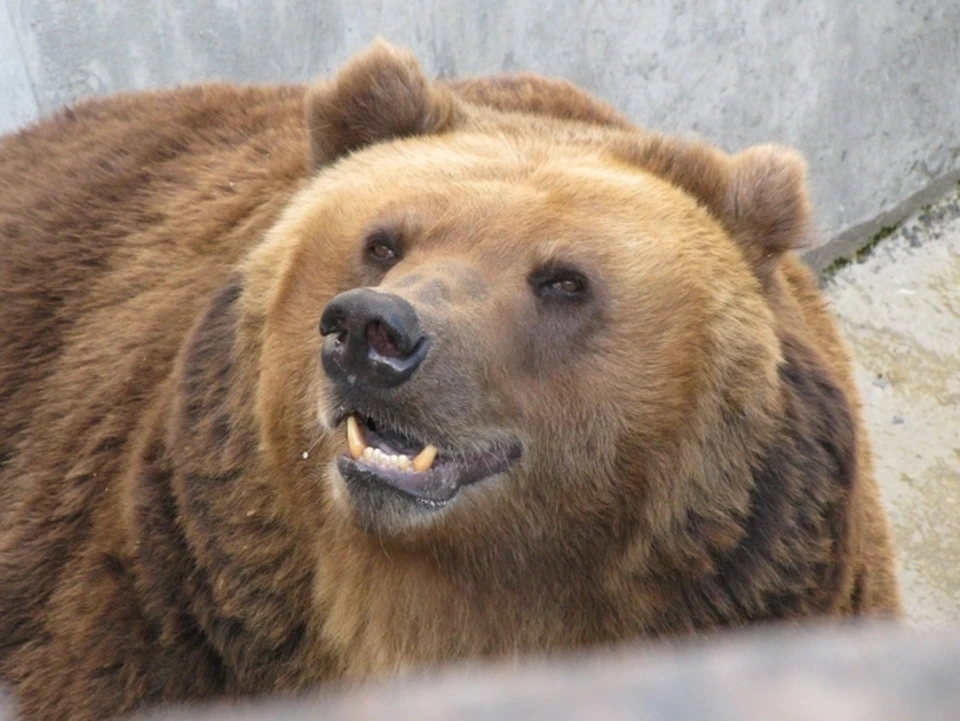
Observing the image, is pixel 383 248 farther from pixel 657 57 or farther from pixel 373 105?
pixel 657 57

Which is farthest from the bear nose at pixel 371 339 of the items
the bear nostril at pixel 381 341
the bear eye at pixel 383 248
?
the bear eye at pixel 383 248

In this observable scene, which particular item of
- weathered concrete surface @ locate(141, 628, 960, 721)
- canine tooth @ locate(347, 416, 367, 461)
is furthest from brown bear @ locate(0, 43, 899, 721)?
weathered concrete surface @ locate(141, 628, 960, 721)

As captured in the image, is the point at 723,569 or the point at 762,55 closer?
the point at 723,569

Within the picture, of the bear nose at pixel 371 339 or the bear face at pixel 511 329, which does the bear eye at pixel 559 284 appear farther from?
the bear nose at pixel 371 339

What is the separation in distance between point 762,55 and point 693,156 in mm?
3434

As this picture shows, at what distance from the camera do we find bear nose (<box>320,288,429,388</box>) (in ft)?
8.94

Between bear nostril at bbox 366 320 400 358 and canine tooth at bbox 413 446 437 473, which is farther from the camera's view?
canine tooth at bbox 413 446 437 473

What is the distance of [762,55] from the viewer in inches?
268

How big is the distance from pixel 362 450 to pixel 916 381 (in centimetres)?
464

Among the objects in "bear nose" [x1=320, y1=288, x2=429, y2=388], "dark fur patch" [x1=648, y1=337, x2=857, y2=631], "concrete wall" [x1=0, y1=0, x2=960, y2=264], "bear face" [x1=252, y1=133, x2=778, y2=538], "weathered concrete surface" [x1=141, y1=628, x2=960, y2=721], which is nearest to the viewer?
"weathered concrete surface" [x1=141, y1=628, x2=960, y2=721]

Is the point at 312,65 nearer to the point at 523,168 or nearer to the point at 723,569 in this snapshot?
the point at 523,168

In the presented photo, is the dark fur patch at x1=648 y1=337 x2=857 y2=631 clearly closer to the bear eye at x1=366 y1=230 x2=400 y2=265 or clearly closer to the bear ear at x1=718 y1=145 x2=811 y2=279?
the bear ear at x1=718 y1=145 x2=811 y2=279

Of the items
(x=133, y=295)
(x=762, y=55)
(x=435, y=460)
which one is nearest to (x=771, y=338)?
(x=435, y=460)

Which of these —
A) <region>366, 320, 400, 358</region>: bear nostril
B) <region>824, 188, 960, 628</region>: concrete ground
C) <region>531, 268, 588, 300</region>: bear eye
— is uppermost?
<region>366, 320, 400, 358</region>: bear nostril
